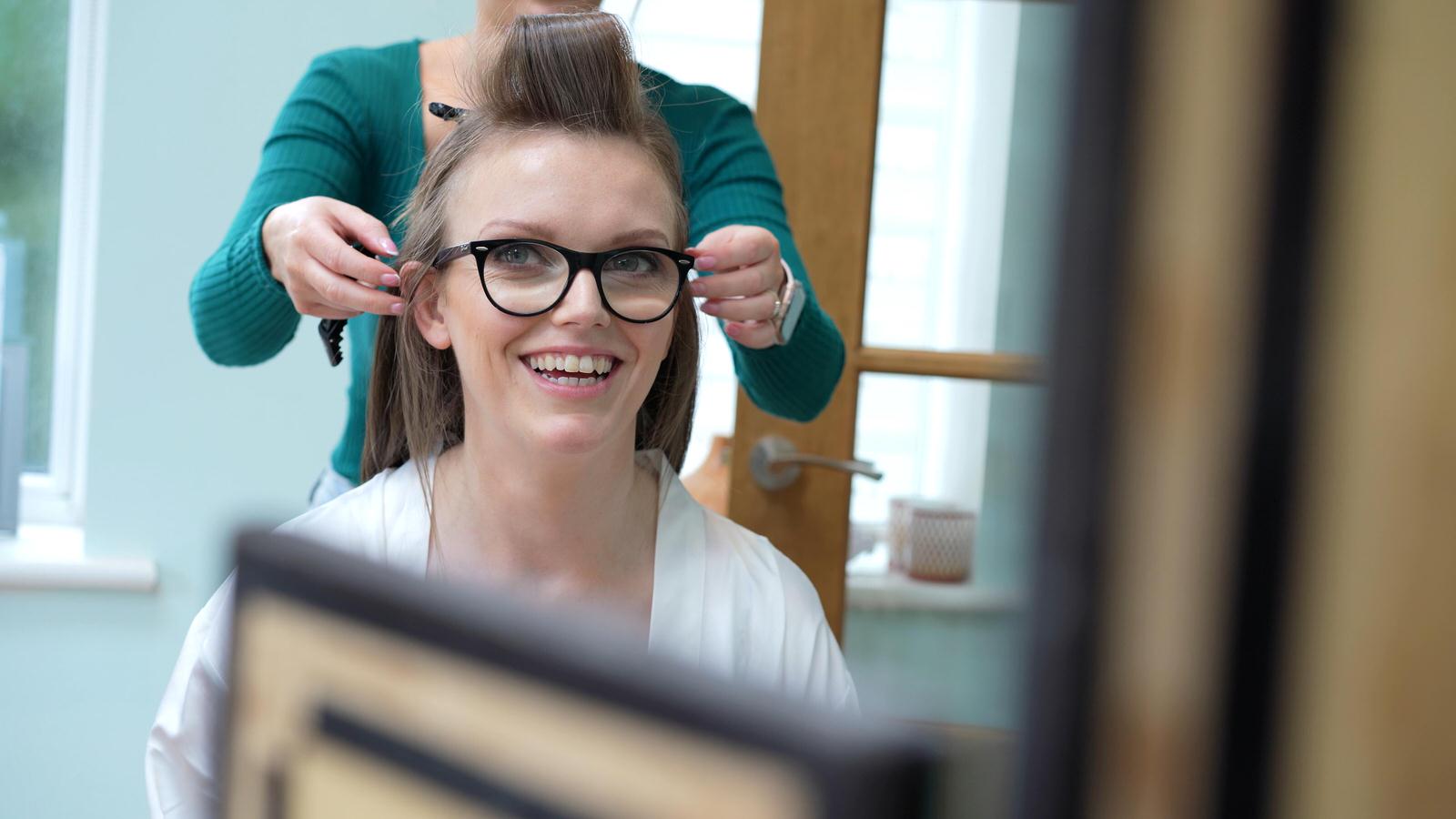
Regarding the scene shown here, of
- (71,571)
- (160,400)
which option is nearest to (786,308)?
(160,400)

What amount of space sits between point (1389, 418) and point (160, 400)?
249cm

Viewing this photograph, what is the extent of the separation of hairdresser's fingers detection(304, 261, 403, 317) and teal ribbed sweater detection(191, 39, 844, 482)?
119mm

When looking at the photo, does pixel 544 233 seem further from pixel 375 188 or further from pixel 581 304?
pixel 375 188

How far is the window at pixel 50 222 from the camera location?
2.54 metres

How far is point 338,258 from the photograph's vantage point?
1006 millimetres

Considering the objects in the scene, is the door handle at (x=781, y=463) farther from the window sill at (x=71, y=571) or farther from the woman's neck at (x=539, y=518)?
the window sill at (x=71, y=571)

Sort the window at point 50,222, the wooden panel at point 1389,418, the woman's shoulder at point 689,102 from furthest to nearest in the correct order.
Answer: the window at point 50,222 → the woman's shoulder at point 689,102 → the wooden panel at point 1389,418

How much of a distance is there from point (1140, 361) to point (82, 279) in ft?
9.38

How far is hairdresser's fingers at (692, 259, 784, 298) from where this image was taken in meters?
1.11

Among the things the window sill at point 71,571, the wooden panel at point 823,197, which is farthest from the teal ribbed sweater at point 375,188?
the window sill at point 71,571

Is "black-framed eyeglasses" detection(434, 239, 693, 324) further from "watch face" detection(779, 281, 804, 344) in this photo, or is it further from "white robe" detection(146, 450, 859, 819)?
"white robe" detection(146, 450, 859, 819)

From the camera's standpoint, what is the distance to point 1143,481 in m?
0.13

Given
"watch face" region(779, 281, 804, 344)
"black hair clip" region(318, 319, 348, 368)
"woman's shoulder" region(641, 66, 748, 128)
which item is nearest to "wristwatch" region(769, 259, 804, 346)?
"watch face" region(779, 281, 804, 344)

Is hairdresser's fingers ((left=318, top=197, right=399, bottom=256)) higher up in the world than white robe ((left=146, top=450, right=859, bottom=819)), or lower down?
higher up
